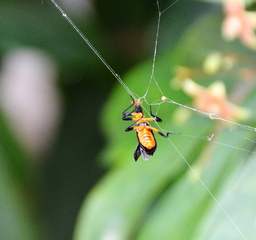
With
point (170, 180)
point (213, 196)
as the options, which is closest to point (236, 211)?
point (213, 196)

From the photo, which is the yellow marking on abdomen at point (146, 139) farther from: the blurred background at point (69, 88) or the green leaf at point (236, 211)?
the blurred background at point (69, 88)

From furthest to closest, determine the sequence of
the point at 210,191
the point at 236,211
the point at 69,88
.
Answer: the point at 69,88, the point at 210,191, the point at 236,211

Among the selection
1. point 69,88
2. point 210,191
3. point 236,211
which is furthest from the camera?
point 69,88

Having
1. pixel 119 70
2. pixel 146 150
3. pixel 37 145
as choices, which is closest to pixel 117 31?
pixel 119 70

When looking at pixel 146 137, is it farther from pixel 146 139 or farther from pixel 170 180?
pixel 170 180

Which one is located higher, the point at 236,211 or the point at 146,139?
the point at 146,139

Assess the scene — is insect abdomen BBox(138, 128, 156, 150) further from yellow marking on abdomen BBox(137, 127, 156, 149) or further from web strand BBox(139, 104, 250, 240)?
web strand BBox(139, 104, 250, 240)

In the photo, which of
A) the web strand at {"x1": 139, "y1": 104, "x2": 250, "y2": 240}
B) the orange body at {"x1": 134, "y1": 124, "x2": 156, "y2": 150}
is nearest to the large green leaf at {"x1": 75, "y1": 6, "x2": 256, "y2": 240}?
the web strand at {"x1": 139, "y1": 104, "x2": 250, "y2": 240}

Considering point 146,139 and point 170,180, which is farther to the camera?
point 170,180

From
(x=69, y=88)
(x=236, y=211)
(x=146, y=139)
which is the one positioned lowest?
(x=236, y=211)
